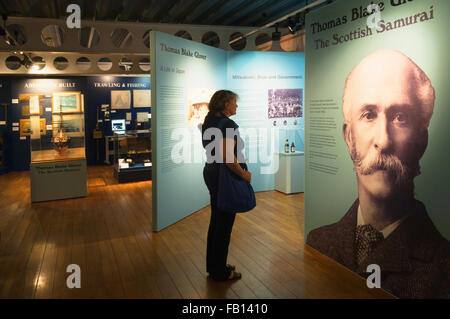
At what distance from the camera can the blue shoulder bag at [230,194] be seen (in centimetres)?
334

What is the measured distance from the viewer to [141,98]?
11.6 metres

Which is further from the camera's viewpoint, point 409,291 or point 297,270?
point 297,270

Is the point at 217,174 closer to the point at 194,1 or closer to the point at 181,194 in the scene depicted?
the point at 181,194

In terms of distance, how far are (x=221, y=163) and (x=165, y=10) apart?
4.82m

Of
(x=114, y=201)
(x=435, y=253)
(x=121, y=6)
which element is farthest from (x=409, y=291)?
(x=121, y=6)

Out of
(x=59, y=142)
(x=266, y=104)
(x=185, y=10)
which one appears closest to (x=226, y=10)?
(x=185, y=10)

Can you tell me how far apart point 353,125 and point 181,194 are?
286 centimetres

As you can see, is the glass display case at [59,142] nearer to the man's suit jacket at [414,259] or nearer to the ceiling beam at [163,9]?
the ceiling beam at [163,9]

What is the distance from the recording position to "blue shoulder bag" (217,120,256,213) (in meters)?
3.34

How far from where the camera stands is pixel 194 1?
6.61m

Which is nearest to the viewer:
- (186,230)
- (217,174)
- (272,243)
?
(217,174)

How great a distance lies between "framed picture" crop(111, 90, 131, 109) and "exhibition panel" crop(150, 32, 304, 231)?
5.36m

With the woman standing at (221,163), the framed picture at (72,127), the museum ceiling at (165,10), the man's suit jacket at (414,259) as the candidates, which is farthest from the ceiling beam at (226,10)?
the man's suit jacket at (414,259)

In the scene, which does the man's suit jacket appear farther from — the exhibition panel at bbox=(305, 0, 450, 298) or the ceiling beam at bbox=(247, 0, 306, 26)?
the ceiling beam at bbox=(247, 0, 306, 26)
